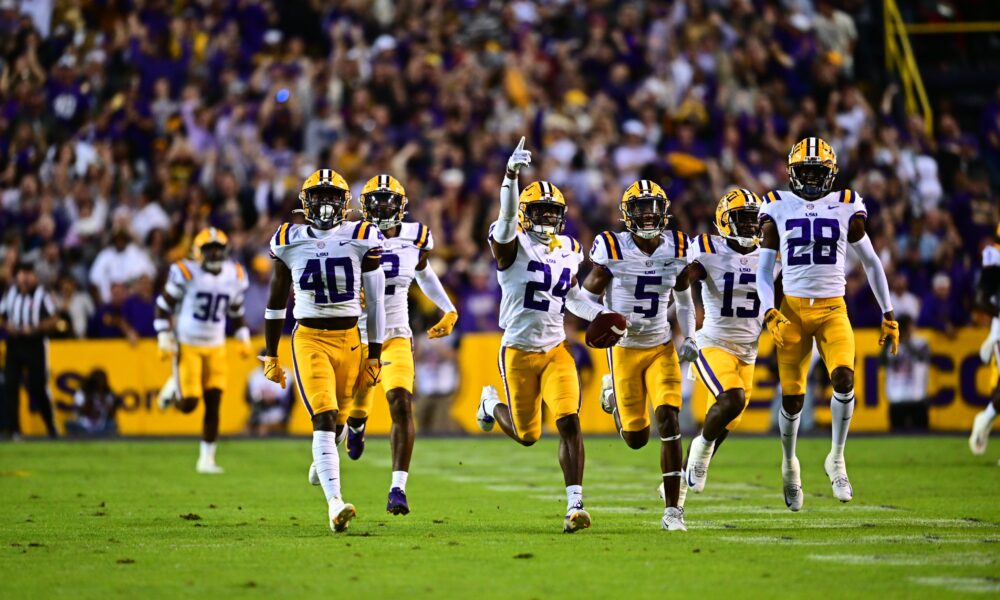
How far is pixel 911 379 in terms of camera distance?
1770 cm

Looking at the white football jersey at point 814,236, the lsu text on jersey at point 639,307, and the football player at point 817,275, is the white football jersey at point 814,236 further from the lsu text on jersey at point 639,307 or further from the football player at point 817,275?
the lsu text on jersey at point 639,307

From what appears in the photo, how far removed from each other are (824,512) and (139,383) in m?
Result: 10.8

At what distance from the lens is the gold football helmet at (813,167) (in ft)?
31.7

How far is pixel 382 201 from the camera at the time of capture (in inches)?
403

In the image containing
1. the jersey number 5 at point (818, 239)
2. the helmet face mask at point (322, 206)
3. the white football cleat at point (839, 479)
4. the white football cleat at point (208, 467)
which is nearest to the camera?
the helmet face mask at point (322, 206)

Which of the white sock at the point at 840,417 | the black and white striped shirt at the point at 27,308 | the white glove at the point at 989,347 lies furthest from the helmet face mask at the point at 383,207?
the black and white striped shirt at the point at 27,308

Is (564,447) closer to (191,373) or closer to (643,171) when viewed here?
(191,373)

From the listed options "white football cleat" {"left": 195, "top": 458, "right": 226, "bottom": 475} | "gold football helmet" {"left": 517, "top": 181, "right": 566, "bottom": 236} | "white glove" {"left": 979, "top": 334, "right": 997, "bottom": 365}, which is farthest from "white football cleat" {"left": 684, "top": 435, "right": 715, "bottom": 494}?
"white football cleat" {"left": 195, "top": 458, "right": 226, "bottom": 475}

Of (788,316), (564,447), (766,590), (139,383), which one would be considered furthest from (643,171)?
(766,590)

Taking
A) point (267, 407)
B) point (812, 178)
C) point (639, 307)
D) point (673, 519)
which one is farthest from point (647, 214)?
point (267, 407)

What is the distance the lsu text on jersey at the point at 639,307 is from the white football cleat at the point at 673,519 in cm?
80

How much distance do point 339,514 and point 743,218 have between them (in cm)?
337

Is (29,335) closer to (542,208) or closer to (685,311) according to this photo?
(542,208)

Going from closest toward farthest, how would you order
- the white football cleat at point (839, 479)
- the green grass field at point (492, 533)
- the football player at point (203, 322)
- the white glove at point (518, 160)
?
the green grass field at point (492, 533), the white glove at point (518, 160), the white football cleat at point (839, 479), the football player at point (203, 322)
